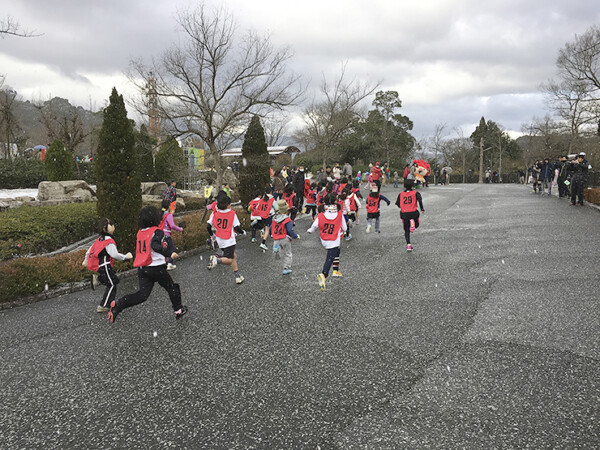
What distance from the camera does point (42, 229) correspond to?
10508mm

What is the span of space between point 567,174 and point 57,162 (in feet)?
84.9

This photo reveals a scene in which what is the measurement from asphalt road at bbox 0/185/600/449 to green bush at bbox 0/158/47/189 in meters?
21.2

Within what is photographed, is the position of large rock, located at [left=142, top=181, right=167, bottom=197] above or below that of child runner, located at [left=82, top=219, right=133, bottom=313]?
above

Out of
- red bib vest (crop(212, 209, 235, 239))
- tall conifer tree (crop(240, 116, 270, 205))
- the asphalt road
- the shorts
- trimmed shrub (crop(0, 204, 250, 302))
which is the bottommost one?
the asphalt road

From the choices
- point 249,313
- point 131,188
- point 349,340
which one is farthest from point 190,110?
point 349,340

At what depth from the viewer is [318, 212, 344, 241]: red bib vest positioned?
667 centimetres

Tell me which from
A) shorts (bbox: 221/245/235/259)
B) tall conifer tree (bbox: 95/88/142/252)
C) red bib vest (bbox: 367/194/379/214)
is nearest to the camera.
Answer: shorts (bbox: 221/245/235/259)

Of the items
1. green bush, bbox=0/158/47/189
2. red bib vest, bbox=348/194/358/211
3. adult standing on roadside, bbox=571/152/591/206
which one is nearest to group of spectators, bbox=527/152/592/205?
adult standing on roadside, bbox=571/152/591/206

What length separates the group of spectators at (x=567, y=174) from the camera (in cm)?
1416

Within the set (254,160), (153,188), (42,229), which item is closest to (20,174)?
(153,188)

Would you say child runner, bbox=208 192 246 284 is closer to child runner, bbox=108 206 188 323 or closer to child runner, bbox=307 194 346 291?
child runner, bbox=307 194 346 291

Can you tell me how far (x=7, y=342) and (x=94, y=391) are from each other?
2.37 metres

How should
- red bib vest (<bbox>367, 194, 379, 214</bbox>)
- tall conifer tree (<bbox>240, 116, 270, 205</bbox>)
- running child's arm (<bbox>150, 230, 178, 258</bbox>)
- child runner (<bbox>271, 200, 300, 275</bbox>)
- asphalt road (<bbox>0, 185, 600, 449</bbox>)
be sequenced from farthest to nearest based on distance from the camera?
tall conifer tree (<bbox>240, 116, 270, 205</bbox>) → red bib vest (<bbox>367, 194, 379, 214</bbox>) → child runner (<bbox>271, 200, 300, 275</bbox>) → running child's arm (<bbox>150, 230, 178, 258</bbox>) → asphalt road (<bbox>0, 185, 600, 449</bbox>)

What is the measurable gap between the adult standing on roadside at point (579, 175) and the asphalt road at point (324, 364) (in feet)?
27.1
